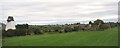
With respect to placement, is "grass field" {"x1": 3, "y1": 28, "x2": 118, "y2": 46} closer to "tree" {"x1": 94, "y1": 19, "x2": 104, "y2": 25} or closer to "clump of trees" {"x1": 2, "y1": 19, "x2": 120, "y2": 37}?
"clump of trees" {"x1": 2, "y1": 19, "x2": 120, "y2": 37}

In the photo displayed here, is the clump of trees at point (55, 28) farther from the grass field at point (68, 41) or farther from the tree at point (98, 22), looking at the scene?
the grass field at point (68, 41)

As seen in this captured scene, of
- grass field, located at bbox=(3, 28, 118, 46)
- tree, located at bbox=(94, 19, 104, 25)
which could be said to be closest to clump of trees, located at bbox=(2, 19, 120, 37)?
tree, located at bbox=(94, 19, 104, 25)

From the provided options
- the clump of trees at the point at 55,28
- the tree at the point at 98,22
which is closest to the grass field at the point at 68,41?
the clump of trees at the point at 55,28

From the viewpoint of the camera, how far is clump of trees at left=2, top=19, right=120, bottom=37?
62781 millimetres

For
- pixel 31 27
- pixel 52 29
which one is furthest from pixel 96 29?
pixel 31 27

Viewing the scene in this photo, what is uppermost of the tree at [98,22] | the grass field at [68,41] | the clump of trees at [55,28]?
the tree at [98,22]

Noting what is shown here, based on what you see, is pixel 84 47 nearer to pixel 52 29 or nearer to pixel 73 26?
pixel 52 29

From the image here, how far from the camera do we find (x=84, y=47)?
1454 inches

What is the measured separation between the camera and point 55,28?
69.4m

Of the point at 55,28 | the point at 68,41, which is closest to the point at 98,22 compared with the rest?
the point at 55,28

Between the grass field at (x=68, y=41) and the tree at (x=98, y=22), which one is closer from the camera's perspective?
the grass field at (x=68, y=41)

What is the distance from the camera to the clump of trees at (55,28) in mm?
62781

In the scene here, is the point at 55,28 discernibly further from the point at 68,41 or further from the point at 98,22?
the point at 68,41

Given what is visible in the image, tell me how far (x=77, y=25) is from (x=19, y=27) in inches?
717
